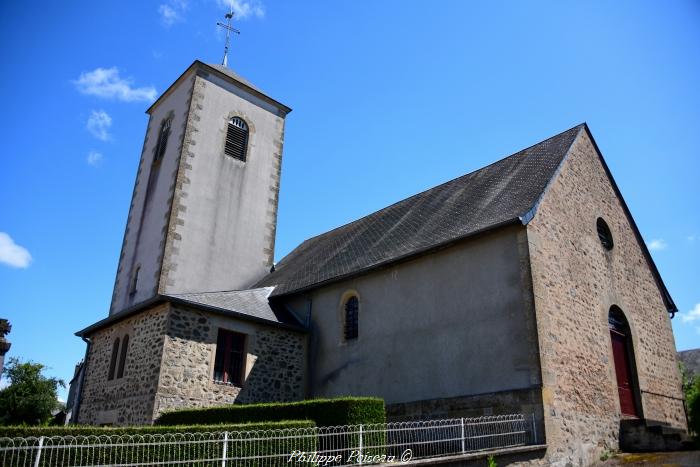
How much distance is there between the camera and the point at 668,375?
1534 cm

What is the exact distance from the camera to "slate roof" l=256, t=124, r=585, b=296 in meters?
12.9

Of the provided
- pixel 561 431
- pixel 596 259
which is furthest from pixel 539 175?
pixel 561 431

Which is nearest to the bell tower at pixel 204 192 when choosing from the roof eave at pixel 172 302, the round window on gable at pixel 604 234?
the roof eave at pixel 172 302

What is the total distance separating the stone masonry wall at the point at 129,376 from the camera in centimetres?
1341

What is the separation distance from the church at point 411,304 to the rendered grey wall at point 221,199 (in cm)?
8

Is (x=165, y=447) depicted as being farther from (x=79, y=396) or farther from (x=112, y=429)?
(x=79, y=396)

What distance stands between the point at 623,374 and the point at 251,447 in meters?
10.2

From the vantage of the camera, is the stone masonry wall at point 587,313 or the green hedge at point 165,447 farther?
the stone masonry wall at point 587,313

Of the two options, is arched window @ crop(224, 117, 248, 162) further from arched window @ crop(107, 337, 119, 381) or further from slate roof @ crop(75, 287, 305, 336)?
arched window @ crop(107, 337, 119, 381)

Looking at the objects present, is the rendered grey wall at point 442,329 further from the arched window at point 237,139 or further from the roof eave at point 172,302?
the arched window at point 237,139

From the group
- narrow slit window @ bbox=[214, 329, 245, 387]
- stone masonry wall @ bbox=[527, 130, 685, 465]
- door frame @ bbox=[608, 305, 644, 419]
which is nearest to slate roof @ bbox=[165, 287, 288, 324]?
narrow slit window @ bbox=[214, 329, 245, 387]

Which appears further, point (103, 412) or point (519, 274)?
point (103, 412)

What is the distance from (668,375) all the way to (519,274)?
770 centimetres

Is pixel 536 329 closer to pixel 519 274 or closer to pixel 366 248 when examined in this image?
pixel 519 274
